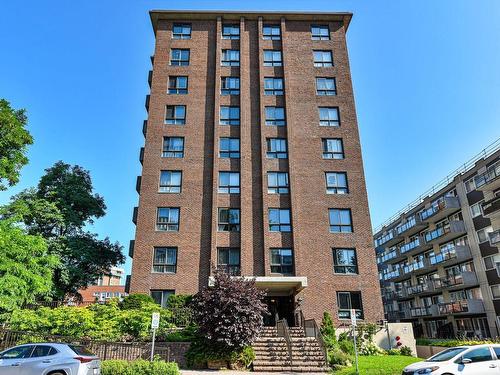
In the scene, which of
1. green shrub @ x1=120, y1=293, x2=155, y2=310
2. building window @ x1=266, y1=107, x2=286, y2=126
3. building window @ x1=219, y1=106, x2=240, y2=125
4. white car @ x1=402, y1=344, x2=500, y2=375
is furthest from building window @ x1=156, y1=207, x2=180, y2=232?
white car @ x1=402, y1=344, x2=500, y2=375

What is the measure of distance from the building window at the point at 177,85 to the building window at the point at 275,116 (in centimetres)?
728

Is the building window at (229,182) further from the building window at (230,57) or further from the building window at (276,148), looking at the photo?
the building window at (230,57)

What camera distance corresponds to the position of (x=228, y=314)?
17.9 metres

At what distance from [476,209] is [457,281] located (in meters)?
7.54

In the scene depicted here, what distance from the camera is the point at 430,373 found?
1225 centimetres

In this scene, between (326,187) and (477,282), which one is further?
(477,282)

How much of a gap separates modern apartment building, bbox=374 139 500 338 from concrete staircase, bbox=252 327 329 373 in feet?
73.4

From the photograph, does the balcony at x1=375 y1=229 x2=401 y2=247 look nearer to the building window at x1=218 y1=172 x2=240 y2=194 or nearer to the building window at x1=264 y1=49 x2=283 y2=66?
the building window at x1=264 y1=49 x2=283 y2=66

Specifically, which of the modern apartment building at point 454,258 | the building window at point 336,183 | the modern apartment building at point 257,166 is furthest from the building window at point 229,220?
the modern apartment building at point 454,258

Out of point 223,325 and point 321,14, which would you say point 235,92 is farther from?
point 223,325

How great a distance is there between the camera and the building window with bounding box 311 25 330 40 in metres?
34.5

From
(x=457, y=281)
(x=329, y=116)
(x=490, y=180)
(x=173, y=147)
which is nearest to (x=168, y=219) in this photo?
(x=173, y=147)

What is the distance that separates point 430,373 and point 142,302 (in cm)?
1658

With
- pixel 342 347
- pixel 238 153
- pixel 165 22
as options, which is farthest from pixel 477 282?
pixel 165 22
